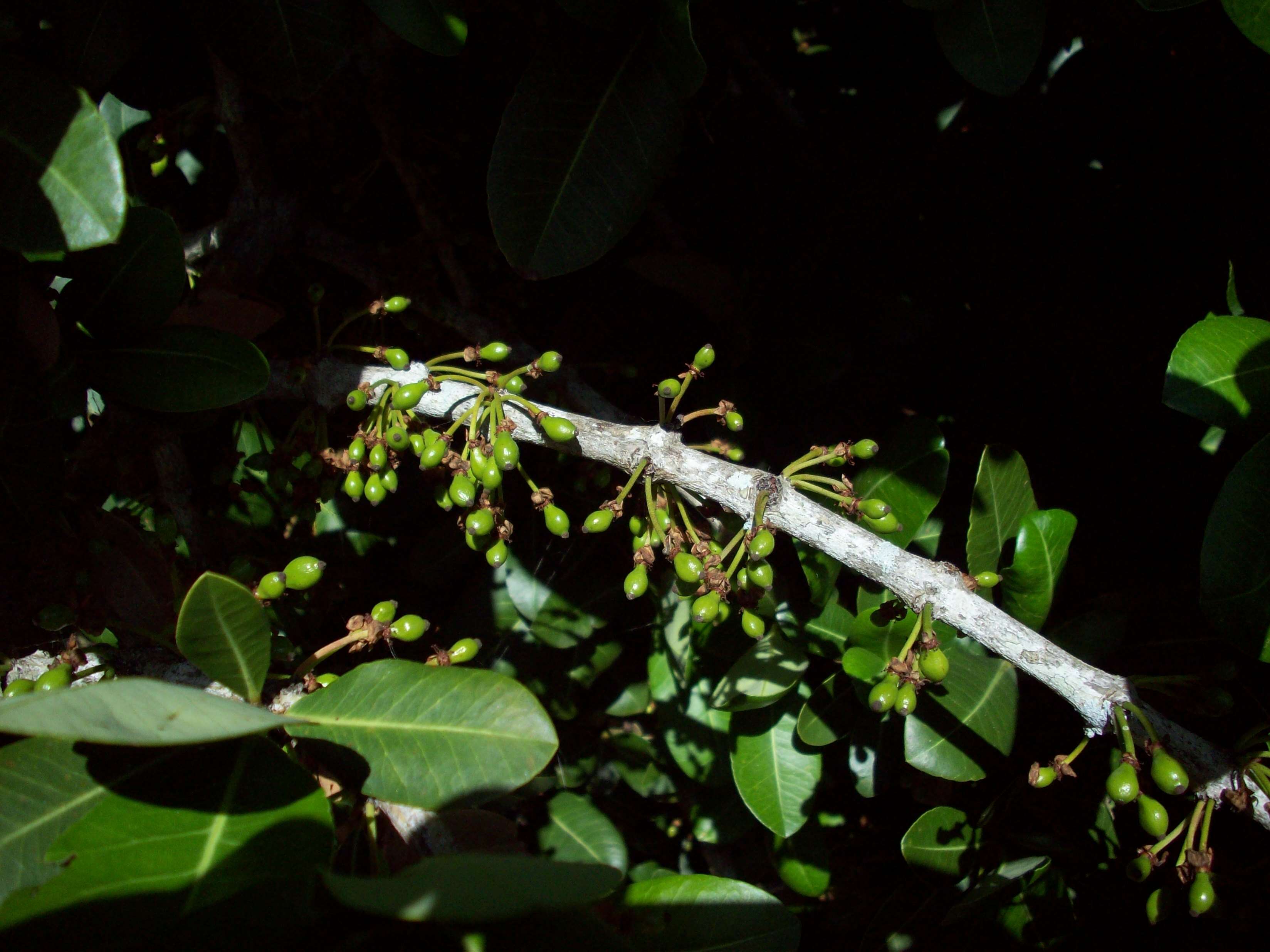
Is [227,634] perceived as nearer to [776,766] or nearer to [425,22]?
[425,22]

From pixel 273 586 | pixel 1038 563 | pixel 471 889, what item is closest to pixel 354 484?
pixel 273 586

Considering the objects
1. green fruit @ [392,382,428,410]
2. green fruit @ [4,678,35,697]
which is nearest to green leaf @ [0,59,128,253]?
green fruit @ [392,382,428,410]

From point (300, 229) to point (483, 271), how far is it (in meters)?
0.55

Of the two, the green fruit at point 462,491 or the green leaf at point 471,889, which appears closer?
the green leaf at point 471,889

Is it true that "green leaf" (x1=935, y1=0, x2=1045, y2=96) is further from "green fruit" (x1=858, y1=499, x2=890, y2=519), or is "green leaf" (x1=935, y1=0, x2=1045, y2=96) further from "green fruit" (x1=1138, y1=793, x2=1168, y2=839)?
"green fruit" (x1=1138, y1=793, x2=1168, y2=839)

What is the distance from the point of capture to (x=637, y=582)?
1.53m

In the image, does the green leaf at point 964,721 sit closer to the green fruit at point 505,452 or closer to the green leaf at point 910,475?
the green leaf at point 910,475

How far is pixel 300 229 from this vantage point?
225cm

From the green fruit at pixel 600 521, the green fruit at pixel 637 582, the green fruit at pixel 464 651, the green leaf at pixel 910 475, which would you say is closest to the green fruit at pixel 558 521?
the green fruit at pixel 600 521

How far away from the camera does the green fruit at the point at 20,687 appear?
142 centimetres

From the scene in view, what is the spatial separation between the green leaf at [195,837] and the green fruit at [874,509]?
3.65 feet

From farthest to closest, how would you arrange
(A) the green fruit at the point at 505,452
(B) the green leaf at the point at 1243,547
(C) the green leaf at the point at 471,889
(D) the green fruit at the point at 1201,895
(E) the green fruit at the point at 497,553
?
(E) the green fruit at the point at 497,553
(A) the green fruit at the point at 505,452
(B) the green leaf at the point at 1243,547
(D) the green fruit at the point at 1201,895
(C) the green leaf at the point at 471,889

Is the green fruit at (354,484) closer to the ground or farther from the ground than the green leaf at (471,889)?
farther from the ground

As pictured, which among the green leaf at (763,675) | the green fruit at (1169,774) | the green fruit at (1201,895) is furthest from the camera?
the green leaf at (763,675)
